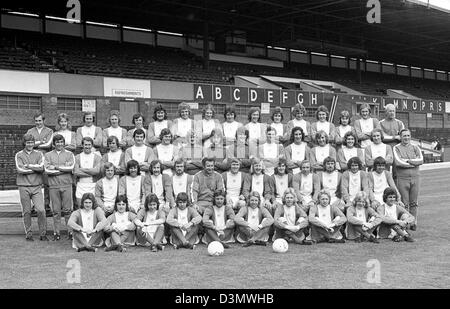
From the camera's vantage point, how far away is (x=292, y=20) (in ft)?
104

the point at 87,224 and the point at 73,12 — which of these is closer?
the point at 87,224

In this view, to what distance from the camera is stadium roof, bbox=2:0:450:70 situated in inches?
1075

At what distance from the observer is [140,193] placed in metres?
8.99

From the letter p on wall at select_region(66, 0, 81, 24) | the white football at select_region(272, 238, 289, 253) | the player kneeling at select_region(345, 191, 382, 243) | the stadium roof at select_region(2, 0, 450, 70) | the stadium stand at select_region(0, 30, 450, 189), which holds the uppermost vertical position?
the stadium roof at select_region(2, 0, 450, 70)

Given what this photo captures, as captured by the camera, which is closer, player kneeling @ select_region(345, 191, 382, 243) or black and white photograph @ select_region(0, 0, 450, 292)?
black and white photograph @ select_region(0, 0, 450, 292)

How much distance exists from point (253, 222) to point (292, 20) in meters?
25.0

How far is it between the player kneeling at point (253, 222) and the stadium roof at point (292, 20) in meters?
19.9

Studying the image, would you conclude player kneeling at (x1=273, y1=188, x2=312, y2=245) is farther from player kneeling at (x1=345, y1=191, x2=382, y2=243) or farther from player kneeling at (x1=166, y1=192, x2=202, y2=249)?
player kneeling at (x1=166, y1=192, x2=202, y2=249)

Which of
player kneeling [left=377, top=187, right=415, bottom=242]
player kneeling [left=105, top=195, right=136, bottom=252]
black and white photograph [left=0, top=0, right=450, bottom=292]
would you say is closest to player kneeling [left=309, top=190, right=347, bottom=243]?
black and white photograph [left=0, top=0, right=450, bottom=292]

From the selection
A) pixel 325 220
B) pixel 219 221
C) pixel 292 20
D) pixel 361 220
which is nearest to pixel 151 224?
pixel 219 221

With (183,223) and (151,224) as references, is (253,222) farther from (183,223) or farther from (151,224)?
(151,224)

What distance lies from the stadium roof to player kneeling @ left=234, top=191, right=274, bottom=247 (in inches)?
784
